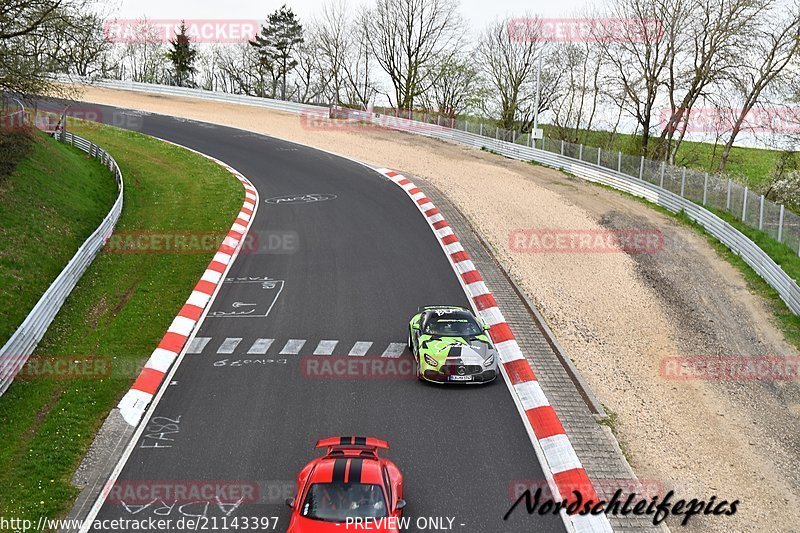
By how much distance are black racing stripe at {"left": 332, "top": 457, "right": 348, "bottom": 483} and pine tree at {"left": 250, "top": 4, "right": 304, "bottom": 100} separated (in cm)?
7912

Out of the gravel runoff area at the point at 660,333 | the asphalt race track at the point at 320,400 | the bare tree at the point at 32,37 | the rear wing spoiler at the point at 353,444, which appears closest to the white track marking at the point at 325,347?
the asphalt race track at the point at 320,400

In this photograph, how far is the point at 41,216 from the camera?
778 inches

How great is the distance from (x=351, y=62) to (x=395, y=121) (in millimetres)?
33165

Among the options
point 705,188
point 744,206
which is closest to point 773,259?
point 744,206

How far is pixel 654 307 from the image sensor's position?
18547 millimetres

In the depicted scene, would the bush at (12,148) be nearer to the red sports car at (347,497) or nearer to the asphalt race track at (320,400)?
the asphalt race track at (320,400)

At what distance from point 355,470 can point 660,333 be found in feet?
35.6

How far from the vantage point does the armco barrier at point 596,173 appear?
20781mm

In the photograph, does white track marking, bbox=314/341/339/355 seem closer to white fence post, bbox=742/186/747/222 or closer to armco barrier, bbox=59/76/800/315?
armco barrier, bbox=59/76/800/315

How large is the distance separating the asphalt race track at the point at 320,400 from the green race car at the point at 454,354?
1.08ft

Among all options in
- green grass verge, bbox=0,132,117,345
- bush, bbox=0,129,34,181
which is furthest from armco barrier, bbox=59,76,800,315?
green grass verge, bbox=0,132,117,345

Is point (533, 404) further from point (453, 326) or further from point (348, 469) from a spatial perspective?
point (348, 469)

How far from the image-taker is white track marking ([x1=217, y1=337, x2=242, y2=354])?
1456 centimetres

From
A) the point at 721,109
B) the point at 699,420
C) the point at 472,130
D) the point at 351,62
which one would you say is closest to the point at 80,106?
the point at 472,130
